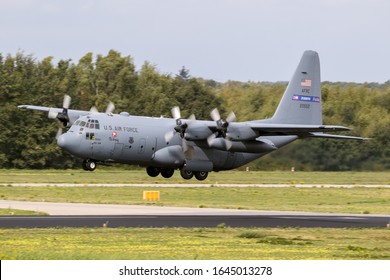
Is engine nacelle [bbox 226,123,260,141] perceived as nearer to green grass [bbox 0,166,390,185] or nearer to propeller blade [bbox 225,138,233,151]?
propeller blade [bbox 225,138,233,151]

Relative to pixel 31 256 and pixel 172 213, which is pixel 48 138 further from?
pixel 31 256

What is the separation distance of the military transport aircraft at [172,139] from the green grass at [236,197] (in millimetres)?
3191

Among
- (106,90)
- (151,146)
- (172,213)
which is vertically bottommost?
(172,213)

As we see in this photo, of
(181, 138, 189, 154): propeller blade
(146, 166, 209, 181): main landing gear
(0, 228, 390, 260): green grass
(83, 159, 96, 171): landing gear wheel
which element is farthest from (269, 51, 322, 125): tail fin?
(0, 228, 390, 260): green grass

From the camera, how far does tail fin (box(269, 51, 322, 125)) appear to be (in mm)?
71125

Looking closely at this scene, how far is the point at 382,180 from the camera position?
9644 centimetres

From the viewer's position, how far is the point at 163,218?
4988 cm

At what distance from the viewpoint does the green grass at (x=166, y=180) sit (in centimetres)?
8744

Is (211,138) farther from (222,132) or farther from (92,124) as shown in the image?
(92,124)

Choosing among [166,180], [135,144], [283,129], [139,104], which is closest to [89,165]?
[135,144]

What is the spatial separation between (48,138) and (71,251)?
73.1 m

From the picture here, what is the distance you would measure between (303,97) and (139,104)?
2017 inches

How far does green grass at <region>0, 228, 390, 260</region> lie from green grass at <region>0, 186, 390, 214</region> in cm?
1888
